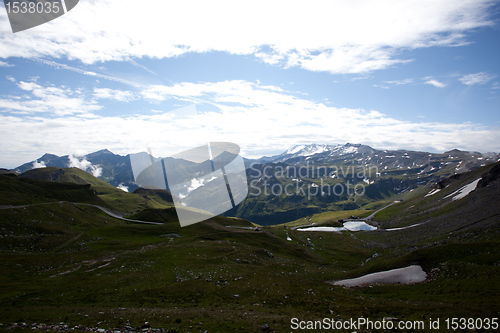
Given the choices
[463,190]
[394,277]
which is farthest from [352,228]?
[394,277]

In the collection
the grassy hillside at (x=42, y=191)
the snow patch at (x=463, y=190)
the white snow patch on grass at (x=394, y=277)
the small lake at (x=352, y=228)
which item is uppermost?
the grassy hillside at (x=42, y=191)

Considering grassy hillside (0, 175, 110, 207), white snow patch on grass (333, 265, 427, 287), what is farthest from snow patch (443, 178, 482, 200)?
grassy hillside (0, 175, 110, 207)

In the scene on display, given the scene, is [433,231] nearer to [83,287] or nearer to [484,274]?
[484,274]

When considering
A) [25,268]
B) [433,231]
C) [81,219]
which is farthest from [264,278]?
[81,219]

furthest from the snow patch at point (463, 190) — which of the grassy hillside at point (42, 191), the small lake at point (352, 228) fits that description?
the grassy hillside at point (42, 191)

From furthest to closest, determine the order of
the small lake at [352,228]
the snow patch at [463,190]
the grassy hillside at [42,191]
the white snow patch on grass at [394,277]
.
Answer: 1. the small lake at [352,228]
2. the snow patch at [463,190]
3. the grassy hillside at [42,191]
4. the white snow patch on grass at [394,277]

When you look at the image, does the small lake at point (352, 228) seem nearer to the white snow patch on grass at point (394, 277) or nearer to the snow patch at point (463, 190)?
the snow patch at point (463, 190)

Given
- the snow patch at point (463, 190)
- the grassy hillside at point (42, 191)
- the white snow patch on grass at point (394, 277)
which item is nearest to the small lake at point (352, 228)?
the snow patch at point (463, 190)

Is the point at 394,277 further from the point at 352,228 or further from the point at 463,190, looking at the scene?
the point at 463,190

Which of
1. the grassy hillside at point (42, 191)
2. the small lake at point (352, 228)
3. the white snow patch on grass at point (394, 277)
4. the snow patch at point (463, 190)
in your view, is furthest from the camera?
the small lake at point (352, 228)

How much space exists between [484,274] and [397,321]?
19652 millimetres

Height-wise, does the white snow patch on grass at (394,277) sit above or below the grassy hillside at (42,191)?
below

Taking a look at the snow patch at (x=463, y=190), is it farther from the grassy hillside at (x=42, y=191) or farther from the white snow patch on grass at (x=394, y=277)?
the grassy hillside at (x=42, y=191)

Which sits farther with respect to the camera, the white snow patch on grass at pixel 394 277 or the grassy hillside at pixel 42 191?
the grassy hillside at pixel 42 191
